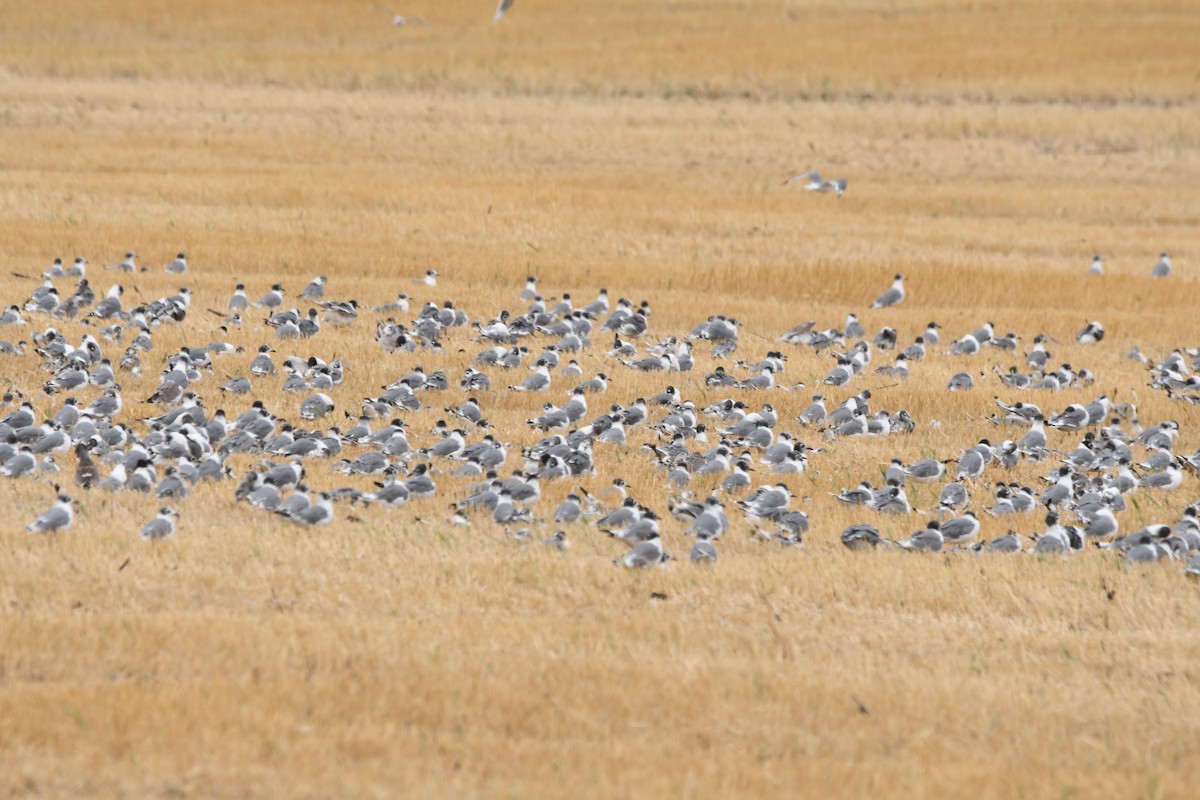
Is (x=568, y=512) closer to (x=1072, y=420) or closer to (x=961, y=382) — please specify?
(x=1072, y=420)

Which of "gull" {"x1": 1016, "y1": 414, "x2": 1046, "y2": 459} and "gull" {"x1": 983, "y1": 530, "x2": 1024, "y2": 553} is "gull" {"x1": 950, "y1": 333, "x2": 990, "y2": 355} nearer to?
"gull" {"x1": 1016, "y1": 414, "x2": 1046, "y2": 459}

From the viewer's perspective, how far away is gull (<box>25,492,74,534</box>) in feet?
38.4

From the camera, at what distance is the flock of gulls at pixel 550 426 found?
13.4m

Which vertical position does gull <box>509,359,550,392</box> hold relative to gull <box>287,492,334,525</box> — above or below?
below

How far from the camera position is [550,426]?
17.3m

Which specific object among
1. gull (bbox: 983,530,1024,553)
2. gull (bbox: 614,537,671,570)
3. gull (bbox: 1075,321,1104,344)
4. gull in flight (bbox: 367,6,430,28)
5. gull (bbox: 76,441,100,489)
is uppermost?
gull in flight (bbox: 367,6,430,28)

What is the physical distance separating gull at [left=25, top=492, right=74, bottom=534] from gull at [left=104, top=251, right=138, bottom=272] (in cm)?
1483

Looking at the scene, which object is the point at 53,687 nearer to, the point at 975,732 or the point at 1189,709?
the point at 975,732

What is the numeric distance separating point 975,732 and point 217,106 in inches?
1616

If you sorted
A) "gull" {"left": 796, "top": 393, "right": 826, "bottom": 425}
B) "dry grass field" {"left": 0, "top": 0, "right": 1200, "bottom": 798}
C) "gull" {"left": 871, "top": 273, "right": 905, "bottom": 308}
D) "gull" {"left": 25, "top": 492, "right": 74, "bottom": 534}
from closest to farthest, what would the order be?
1. "dry grass field" {"left": 0, "top": 0, "right": 1200, "bottom": 798}
2. "gull" {"left": 25, "top": 492, "right": 74, "bottom": 534}
3. "gull" {"left": 796, "top": 393, "right": 826, "bottom": 425}
4. "gull" {"left": 871, "top": 273, "right": 905, "bottom": 308}

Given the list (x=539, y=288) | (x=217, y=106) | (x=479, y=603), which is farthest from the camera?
(x=217, y=106)

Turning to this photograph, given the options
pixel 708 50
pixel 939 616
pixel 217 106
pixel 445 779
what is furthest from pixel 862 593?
pixel 708 50

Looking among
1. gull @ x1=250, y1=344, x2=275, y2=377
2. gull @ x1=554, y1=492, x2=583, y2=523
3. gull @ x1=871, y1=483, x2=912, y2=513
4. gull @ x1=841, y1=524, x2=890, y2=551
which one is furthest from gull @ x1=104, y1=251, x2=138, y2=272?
gull @ x1=841, y1=524, x2=890, y2=551

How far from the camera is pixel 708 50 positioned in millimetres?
55188
